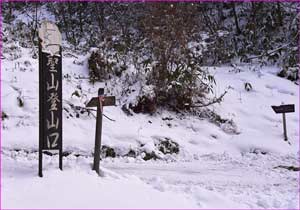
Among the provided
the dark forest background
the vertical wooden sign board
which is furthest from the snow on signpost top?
the dark forest background

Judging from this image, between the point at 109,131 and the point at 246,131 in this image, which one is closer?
the point at 109,131

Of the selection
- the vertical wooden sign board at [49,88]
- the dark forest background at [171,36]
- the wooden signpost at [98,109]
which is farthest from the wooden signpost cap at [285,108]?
the vertical wooden sign board at [49,88]

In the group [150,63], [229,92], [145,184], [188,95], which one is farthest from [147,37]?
[145,184]

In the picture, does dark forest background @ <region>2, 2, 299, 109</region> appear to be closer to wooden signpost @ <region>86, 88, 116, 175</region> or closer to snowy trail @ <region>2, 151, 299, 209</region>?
snowy trail @ <region>2, 151, 299, 209</region>

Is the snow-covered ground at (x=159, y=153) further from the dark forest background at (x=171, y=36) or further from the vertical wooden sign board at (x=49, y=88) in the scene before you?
the dark forest background at (x=171, y=36)

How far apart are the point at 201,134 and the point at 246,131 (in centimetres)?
98

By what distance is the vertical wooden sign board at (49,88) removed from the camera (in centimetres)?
452

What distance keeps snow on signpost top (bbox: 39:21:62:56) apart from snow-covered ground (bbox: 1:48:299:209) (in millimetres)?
1419

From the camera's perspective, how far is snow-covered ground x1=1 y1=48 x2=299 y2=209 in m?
4.41

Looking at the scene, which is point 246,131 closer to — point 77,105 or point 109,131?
point 109,131

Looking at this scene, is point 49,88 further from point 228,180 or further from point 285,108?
point 285,108

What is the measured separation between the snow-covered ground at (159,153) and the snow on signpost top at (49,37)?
4.66ft

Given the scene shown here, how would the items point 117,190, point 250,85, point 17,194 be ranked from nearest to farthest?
point 17,194 < point 117,190 < point 250,85

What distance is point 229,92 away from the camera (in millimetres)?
9773
